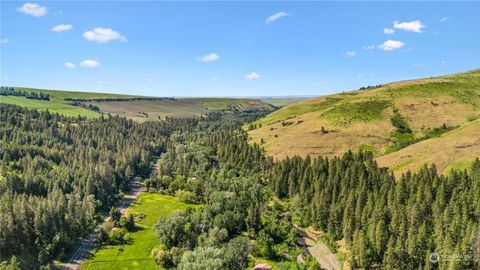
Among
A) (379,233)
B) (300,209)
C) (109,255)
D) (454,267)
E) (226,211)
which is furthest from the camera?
(300,209)

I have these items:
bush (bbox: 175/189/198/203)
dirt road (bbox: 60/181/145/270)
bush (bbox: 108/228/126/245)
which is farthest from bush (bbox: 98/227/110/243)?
bush (bbox: 175/189/198/203)

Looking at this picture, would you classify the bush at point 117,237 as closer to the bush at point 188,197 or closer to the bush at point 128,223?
the bush at point 128,223

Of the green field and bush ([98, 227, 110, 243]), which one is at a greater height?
bush ([98, 227, 110, 243])

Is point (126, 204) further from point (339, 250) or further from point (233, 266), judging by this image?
point (339, 250)

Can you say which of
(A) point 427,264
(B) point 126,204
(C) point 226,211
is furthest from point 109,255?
(A) point 427,264

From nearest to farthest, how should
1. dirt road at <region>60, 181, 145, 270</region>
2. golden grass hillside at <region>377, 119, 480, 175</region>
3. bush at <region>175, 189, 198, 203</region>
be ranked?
dirt road at <region>60, 181, 145, 270</region> < golden grass hillside at <region>377, 119, 480, 175</region> < bush at <region>175, 189, 198, 203</region>

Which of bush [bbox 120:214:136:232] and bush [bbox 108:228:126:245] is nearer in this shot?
bush [bbox 108:228:126:245]

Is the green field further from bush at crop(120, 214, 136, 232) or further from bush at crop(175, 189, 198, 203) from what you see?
bush at crop(175, 189, 198, 203)

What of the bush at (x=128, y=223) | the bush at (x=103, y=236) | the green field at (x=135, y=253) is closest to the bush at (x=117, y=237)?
the bush at (x=103, y=236)
